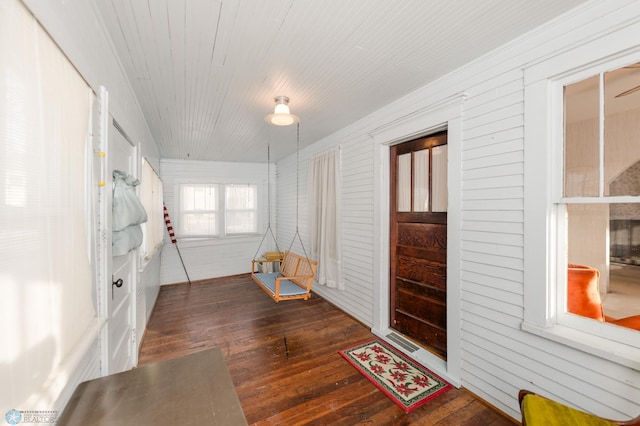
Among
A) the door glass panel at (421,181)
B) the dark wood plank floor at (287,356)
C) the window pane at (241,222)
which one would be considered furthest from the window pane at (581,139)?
the window pane at (241,222)

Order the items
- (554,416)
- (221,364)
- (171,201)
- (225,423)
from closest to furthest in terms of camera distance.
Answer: (225,423)
(221,364)
(554,416)
(171,201)

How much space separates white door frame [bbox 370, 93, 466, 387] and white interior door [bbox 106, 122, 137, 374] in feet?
8.28

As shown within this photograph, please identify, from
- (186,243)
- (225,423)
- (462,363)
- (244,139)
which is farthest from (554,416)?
(186,243)

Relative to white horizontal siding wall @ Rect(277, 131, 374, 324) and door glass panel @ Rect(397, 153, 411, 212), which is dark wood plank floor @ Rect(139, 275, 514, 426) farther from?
door glass panel @ Rect(397, 153, 411, 212)

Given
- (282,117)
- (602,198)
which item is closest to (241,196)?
(282,117)

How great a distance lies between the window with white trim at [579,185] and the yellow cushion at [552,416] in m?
0.39

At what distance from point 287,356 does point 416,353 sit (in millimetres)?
1333

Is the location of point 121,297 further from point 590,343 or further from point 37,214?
point 590,343

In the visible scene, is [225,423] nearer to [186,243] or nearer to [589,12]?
[589,12]

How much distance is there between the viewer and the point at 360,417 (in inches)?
75.8

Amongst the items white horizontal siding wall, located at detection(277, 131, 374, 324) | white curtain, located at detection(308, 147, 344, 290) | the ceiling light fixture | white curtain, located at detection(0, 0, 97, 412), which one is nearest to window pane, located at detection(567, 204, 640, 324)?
white horizontal siding wall, located at detection(277, 131, 374, 324)

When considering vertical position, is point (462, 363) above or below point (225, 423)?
below

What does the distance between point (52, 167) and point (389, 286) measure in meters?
3.05

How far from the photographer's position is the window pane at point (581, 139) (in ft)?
5.20
